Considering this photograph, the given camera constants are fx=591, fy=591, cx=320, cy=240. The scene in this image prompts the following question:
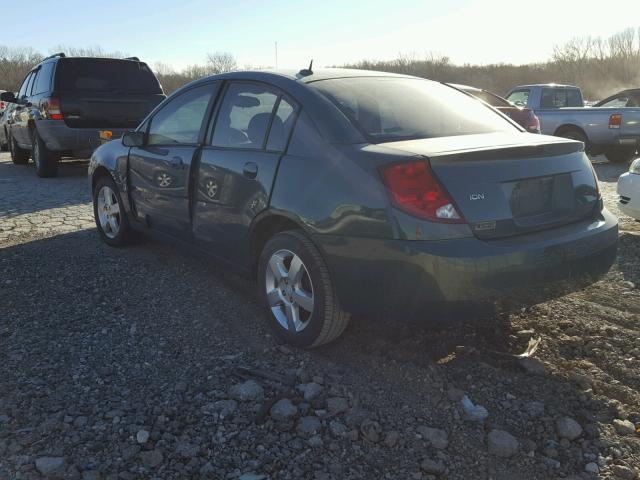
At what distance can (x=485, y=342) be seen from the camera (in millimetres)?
3379

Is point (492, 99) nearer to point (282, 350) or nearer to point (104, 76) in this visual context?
point (104, 76)

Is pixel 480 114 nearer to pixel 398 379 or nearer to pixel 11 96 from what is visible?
pixel 398 379

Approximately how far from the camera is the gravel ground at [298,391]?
2.37 meters

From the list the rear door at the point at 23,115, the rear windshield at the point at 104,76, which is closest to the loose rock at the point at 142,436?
the rear windshield at the point at 104,76

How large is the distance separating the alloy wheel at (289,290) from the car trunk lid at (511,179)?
83cm

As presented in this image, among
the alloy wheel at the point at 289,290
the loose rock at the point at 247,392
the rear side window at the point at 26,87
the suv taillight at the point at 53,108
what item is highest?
the rear side window at the point at 26,87

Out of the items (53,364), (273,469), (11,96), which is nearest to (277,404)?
(273,469)

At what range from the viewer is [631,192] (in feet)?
18.5

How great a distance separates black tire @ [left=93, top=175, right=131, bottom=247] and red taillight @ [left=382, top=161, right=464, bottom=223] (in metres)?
3.13

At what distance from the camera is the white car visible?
5594 mm

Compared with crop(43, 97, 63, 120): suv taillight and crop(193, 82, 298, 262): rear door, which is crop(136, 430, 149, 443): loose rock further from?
crop(43, 97, 63, 120): suv taillight

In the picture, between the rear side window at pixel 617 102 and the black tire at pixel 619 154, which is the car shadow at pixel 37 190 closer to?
the black tire at pixel 619 154

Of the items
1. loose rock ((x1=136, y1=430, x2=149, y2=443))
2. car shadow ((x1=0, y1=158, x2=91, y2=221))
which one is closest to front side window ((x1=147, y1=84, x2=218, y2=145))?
loose rock ((x1=136, y1=430, x2=149, y2=443))

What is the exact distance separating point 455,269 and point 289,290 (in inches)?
39.4
